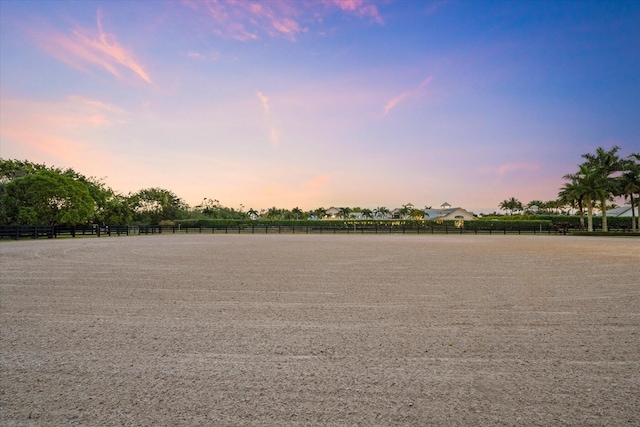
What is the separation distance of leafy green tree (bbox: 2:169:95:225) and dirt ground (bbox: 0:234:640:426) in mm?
34488

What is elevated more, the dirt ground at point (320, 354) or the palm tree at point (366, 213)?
the palm tree at point (366, 213)

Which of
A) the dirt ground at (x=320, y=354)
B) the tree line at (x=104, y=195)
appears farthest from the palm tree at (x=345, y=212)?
the dirt ground at (x=320, y=354)

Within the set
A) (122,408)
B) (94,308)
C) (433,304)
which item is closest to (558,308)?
(433,304)

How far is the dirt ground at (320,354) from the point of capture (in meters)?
3.12

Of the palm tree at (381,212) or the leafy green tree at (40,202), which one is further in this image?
the palm tree at (381,212)

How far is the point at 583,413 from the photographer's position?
10.0ft

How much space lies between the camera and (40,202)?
122 ft

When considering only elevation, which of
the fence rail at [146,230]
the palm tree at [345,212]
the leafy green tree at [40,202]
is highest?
the palm tree at [345,212]

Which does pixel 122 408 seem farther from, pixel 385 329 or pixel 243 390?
pixel 385 329

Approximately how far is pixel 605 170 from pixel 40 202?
67901 mm

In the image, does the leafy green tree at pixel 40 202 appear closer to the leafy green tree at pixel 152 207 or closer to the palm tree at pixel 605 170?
the leafy green tree at pixel 152 207

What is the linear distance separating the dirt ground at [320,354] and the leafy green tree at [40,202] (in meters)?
34.5

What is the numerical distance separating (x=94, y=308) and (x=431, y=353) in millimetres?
5881

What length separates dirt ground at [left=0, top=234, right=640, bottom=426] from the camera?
10.2 feet
